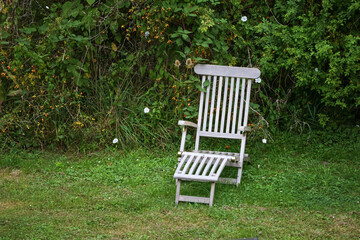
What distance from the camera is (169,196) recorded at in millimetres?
4609

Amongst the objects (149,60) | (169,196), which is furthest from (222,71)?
(169,196)

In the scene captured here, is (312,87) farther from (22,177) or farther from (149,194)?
(22,177)

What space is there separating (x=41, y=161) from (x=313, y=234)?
121 inches

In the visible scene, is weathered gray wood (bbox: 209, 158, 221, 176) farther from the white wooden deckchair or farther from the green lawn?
the green lawn

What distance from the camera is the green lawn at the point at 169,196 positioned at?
388 cm

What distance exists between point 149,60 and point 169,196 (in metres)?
2.10

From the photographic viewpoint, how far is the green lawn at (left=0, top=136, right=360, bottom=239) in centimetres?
388

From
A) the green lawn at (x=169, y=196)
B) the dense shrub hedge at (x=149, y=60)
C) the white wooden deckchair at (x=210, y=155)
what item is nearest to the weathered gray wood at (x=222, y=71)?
the white wooden deckchair at (x=210, y=155)

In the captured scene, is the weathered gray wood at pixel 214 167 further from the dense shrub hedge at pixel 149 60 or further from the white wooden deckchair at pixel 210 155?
the dense shrub hedge at pixel 149 60

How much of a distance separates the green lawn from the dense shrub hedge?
1.26ft

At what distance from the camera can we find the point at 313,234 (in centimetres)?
382

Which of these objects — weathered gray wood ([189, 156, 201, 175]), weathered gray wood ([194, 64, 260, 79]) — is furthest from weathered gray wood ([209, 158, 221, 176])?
weathered gray wood ([194, 64, 260, 79])

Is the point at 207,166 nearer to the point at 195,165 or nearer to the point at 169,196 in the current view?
the point at 195,165

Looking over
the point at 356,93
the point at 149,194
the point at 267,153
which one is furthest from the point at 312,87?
the point at 149,194
